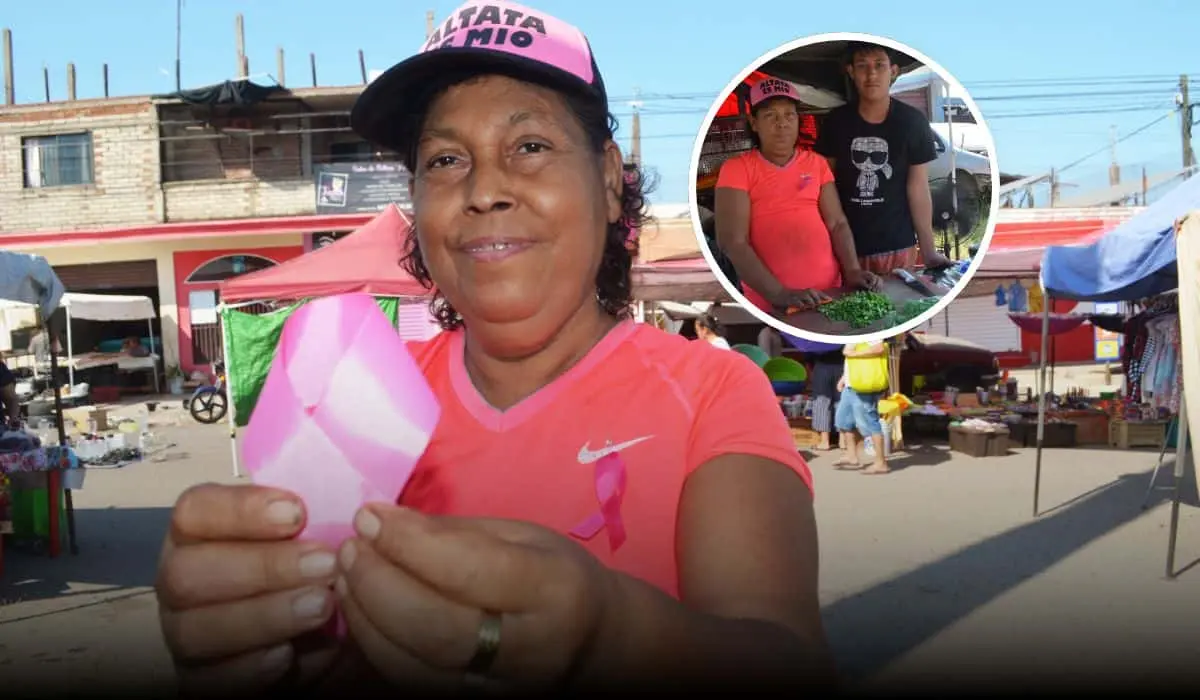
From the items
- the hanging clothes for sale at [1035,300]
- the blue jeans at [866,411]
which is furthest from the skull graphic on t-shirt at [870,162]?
the hanging clothes for sale at [1035,300]

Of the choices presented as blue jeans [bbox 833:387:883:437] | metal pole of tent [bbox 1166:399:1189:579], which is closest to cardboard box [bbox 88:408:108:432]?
blue jeans [bbox 833:387:883:437]

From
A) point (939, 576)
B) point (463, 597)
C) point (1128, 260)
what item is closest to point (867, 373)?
point (1128, 260)

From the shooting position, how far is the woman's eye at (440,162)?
125cm

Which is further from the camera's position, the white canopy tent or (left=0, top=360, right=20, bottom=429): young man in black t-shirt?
the white canopy tent

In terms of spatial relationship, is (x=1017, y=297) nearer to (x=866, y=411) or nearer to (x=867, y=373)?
(x=866, y=411)

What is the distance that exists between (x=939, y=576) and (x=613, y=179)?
16.2ft

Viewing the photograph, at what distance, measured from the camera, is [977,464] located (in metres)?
10.1

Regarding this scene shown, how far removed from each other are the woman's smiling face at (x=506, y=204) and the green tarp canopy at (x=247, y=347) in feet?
26.7

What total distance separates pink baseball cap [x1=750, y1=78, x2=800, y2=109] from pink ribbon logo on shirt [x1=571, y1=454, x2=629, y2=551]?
24.2 inches

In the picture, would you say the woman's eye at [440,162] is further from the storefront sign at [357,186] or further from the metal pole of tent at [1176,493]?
the storefront sign at [357,186]

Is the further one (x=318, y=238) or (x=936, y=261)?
(x=318, y=238)

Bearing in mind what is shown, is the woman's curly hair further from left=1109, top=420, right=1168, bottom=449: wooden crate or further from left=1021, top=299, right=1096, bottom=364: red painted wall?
left=1021, top=299, right=1096, bottom=364: red painted wall

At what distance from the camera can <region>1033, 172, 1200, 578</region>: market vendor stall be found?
18.6ft

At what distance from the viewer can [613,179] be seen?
1.45 meters
